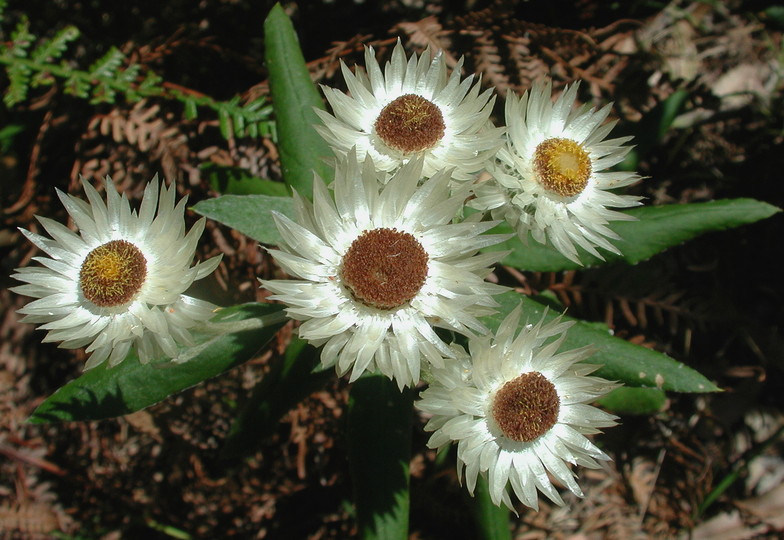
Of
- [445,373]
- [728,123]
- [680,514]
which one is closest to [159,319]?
[445,373]

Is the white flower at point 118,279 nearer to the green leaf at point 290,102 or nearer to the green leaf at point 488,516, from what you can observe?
the green leaf at point 290,102

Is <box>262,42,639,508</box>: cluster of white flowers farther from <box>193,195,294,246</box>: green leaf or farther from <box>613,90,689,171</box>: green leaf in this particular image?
<box>613,90,689,171</box>: green leaf

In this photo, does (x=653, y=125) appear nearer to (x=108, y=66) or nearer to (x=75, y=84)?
(x=108, y=66)

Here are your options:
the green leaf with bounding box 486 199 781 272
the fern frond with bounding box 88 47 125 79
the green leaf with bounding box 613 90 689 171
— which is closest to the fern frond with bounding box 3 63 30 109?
the fern frond with bounding box 88 47 125 79

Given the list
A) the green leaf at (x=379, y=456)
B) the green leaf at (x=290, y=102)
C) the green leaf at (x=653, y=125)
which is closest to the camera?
the green leaf at (x=379, y=456)

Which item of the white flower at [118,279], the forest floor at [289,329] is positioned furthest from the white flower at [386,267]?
the forest floor at [289,329]

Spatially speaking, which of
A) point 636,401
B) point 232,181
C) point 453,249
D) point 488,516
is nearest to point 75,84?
point 232,181
